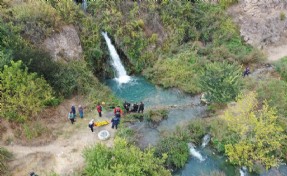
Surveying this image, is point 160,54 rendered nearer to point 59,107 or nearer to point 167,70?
point 167,70

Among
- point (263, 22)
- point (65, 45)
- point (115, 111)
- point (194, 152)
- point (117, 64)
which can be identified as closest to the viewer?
point (194, 152)

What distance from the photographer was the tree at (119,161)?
18.3 metres

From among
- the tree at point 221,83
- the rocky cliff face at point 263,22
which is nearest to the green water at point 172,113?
the tree at point 221,83

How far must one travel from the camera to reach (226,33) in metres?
34.4

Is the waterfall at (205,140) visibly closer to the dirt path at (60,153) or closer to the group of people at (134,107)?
the group of people at (134,107)

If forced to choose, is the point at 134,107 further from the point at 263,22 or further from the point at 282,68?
the point at 263,22

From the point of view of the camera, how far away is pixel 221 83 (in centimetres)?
2462

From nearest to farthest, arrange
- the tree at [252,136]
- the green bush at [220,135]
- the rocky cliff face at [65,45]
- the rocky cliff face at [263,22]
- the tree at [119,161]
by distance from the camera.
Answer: the tree at [119,161] < the tree at [252,136] < the green bush at [220,135] < the rocky cliff face at [65,45] < the rocky cliff face at [263,22]

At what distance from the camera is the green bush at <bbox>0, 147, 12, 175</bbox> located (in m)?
19.9

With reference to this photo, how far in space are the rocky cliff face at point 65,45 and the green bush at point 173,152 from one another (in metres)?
11.5

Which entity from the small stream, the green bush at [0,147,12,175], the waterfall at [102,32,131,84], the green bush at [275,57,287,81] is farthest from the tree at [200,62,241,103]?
the green bush at [0,147,12,175]

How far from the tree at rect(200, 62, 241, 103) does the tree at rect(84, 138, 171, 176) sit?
732 centimetres

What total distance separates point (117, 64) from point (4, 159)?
543 inches

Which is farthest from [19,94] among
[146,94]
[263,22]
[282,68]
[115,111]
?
[263,22]
